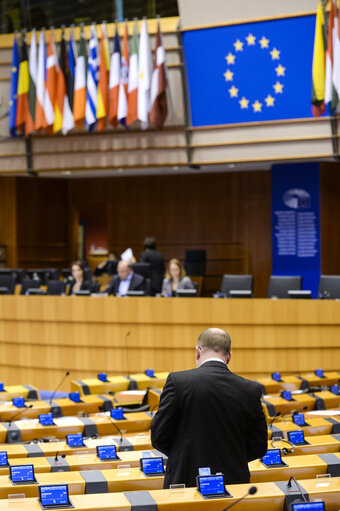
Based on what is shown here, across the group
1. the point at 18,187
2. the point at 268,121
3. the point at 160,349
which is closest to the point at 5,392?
the point at 160,349

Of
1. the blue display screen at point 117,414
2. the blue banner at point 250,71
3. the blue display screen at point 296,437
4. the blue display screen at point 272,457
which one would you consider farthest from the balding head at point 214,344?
the blue banner at point 250,71

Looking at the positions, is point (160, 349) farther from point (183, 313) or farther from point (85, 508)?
point (85, 508)

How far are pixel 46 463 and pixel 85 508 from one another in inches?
47.2

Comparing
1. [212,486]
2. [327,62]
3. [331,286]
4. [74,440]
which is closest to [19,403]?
[74,440]

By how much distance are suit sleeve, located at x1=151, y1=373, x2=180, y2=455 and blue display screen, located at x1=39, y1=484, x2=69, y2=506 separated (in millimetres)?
531

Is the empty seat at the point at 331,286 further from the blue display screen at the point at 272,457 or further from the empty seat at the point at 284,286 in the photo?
the blue display screen at the point at 272,457

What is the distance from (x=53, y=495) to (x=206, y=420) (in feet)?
2.37

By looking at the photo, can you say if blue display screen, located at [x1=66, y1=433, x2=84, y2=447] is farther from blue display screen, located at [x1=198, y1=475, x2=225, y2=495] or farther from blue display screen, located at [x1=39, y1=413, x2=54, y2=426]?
blue display screen, located at [x1=198, y1=475, x2=225, y2=495]

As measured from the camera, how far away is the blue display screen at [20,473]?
3.36m

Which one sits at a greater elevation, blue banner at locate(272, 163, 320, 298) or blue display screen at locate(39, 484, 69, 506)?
blue banner at locate(272, 163, 320, 298)

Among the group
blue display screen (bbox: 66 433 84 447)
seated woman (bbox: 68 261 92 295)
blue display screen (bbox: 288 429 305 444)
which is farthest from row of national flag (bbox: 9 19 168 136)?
blue display screen (bbox: 288 429 305 444)

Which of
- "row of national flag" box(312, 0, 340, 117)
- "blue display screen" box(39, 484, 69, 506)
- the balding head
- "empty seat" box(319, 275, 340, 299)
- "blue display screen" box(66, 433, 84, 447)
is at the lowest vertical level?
"blue display screen" box(66, 433, 84, 447)

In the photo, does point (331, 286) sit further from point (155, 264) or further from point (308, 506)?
point (308, 506)

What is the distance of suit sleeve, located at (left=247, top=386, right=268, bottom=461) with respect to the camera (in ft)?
10.8
